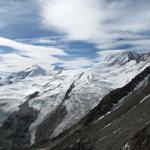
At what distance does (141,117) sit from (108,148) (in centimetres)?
2291

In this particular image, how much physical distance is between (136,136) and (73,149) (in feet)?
220

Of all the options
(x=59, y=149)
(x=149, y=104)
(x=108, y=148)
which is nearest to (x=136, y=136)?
(x=108, y=148)

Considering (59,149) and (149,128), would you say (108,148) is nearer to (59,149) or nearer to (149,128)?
(149,128)

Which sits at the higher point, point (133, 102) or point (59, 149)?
point (133, 102)

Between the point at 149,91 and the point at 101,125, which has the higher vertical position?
the point at 149,91

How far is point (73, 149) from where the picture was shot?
6260 inches

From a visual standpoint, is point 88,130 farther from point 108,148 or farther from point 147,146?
point 147,146

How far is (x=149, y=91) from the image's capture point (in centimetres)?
19500

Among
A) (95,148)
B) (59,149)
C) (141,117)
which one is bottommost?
(59,149)

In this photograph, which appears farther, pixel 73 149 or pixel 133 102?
pixel 133 102

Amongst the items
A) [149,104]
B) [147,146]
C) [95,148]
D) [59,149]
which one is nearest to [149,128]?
[147,146]

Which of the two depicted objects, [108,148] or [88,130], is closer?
[108,148]

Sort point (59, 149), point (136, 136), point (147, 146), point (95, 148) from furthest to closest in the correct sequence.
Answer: point (59, 149) → point (95, 148) → point (136, 136) → point (147, 146)

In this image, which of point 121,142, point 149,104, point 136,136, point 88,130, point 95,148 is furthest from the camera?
point 88,130
